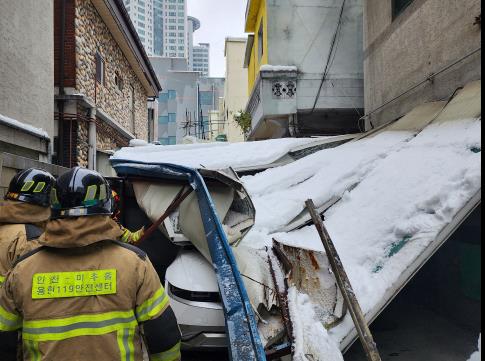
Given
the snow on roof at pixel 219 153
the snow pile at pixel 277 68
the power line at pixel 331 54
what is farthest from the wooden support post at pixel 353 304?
the power line at pixel 331 54

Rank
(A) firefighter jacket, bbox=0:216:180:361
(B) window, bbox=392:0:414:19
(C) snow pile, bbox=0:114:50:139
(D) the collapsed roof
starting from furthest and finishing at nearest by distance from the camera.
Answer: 1. (B) window, bbox=392:0:414:19
2. (C) snow pile, bbox=0:114:50:139
3. (D) the collapsed roof
4. (A) firefighter jacket, bbox=0:216:180:361

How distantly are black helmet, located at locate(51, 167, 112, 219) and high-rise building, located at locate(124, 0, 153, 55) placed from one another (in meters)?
84.3

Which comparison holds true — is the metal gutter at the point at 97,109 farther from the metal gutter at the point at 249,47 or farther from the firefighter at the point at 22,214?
the firefighter at the point at 22,214

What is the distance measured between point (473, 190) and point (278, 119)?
301 inches

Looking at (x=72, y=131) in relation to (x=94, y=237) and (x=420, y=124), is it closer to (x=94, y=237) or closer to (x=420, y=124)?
(x=420, y=124)

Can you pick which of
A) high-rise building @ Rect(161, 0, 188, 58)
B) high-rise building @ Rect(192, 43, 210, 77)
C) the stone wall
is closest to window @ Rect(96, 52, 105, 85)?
the stone wall

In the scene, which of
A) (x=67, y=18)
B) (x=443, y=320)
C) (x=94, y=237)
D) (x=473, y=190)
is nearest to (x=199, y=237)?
(x=94, y=237)

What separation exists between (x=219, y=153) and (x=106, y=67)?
6.86 meters

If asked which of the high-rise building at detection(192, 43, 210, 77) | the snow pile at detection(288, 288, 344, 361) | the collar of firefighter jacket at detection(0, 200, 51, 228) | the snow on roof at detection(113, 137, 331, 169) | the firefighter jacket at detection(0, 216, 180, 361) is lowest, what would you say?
the snow pile at detection(288, 288, 344, 361)

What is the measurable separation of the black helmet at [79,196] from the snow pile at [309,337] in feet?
4.74

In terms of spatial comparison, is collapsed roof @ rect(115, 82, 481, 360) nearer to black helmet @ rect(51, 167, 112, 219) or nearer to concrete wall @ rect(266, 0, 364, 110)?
black helmet @ rect(51, 167, 112, 219)

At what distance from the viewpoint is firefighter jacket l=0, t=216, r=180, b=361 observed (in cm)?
138

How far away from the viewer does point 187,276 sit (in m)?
3.03

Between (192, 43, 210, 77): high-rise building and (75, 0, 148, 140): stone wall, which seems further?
(192, 43, 210, 77): high-rise building
